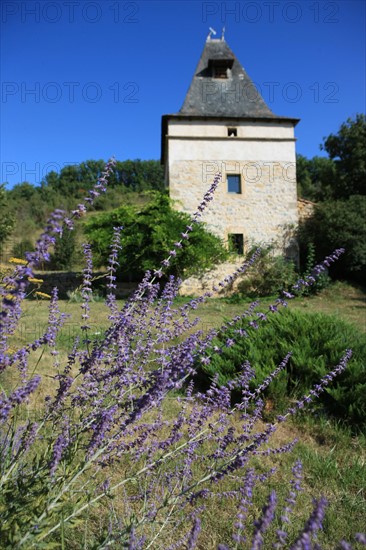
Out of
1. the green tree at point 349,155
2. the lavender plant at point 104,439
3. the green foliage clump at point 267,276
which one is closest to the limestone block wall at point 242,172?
the green foliage clump at point 267,276

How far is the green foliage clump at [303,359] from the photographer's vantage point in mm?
4168

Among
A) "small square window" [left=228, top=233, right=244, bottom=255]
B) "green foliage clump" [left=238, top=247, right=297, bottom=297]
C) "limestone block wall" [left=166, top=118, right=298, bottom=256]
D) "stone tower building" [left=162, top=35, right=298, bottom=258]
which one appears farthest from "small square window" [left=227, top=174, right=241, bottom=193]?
"green foliage clump" [left=238, top=247, right=297, bottom=297]

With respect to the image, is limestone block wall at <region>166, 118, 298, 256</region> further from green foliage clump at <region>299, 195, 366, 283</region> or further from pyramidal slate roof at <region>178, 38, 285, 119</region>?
green foliage clump at <region>299, 195, 366, 283</region>

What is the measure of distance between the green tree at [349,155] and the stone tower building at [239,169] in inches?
169

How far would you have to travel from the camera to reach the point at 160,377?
63.8 inches

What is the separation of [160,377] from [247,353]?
3304 millimetres

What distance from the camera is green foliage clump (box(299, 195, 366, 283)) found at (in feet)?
52.5

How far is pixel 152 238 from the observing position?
14289 millimetres

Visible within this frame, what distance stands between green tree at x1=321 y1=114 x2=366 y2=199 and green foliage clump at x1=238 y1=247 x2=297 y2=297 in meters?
6.58

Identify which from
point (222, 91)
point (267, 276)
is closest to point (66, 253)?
point (222, 91)

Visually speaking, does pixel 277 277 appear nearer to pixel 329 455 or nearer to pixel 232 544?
pixel 329 455

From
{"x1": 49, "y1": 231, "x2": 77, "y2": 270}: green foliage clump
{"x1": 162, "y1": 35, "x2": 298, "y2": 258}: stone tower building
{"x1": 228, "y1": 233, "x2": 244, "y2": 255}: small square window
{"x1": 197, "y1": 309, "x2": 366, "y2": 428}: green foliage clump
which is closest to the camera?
{"x1": 197, "y1": 309, "x2": 366, "y2": 428}: green foliage clump

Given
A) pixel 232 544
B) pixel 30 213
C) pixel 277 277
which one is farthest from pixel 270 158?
pixel 30 213

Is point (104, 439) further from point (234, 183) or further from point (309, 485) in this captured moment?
point (234, 183)
